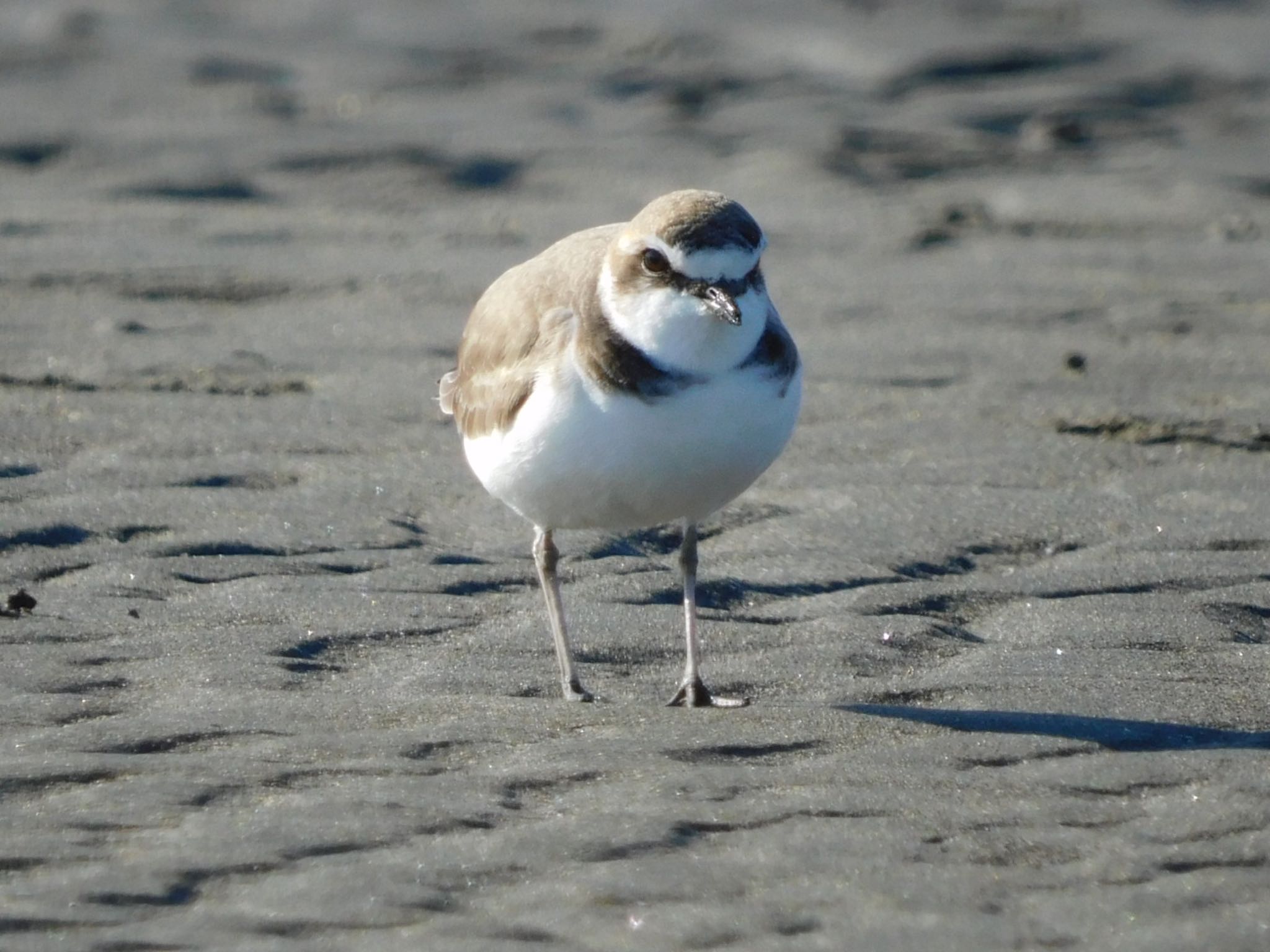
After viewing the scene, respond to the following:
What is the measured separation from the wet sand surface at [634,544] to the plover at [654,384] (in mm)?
464

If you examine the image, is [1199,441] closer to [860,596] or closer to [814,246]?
[860,596]

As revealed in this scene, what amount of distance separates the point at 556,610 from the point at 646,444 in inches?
25.2

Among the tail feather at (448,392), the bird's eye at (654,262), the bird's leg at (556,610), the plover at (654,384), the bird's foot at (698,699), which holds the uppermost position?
the bird's eye at (654,262)

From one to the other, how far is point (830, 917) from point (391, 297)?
5180 mm

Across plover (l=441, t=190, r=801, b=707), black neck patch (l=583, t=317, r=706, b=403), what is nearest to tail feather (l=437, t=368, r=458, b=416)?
plover (l=441, t=190, r=801, b=707)

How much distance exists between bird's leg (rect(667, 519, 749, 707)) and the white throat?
0.64 m

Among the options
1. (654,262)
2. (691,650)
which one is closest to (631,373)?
(654,262)

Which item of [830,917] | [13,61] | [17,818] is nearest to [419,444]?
[17,818]

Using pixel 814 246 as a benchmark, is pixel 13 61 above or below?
above

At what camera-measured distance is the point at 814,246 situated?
8.72 m

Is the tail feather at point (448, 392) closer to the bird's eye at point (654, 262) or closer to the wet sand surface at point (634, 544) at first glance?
the wet sand surface at point (634, 544)

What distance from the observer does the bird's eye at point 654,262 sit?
4113 millimetres

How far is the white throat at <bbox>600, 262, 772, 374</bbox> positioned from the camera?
13.4 feet

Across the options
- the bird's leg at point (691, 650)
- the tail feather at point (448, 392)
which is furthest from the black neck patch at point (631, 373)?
the tail feather at point (448, 392)
